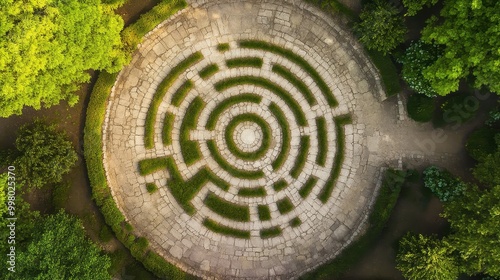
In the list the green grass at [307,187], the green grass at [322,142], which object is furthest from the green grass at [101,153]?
the green grass at [322,142]

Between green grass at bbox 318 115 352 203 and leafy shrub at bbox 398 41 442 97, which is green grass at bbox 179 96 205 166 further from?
leafy shrub at bbox 398 41 442 97

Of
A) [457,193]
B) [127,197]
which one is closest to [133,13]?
[127,197]

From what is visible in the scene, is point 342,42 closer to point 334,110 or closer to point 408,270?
point 334,110

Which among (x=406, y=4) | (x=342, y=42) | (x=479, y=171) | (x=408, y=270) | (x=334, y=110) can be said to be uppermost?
(x=406, y=4)

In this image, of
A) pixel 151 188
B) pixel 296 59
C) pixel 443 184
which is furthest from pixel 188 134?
pixel 443 184

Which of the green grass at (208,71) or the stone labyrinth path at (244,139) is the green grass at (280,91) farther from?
the green grass at (208,71)

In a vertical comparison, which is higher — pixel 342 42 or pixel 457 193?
pixel 342 42

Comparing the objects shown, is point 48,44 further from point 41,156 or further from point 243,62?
point 243,62
